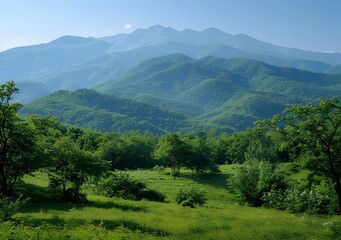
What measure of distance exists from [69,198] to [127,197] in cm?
975

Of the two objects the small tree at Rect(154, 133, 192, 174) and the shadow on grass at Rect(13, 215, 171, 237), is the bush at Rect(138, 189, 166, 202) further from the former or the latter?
the small tree at Rect(154, 133, 192, 174)

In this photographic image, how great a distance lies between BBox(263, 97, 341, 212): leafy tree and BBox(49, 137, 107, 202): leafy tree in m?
19.4

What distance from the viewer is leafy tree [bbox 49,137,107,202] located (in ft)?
128

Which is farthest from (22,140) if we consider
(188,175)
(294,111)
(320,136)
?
(188,175)

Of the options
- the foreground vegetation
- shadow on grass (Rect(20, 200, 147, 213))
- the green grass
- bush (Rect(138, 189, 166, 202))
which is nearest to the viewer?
the green grass

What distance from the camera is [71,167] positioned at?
39.3 meters

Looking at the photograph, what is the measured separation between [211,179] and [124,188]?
1378 inches

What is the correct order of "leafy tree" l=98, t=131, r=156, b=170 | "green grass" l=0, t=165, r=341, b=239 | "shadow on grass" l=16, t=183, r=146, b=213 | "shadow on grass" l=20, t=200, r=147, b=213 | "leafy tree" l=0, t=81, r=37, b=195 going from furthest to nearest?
"leafy tree" l=98, t=131, r=156, b=170, "leafy tree" l=0, t=81, r=37, b=195, "shadow on grass" l=16, t=183, r=146, b=213, "shadow on grass" l=20, t=200, r=147, b=213, "green grass" l=0, t=165, r=341, b=239

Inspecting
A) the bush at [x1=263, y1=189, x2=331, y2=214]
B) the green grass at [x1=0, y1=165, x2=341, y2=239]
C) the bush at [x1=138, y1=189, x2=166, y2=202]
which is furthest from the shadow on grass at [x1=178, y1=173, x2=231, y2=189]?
the green grass at [x1=0, y1=165, x2=341, y2=239]

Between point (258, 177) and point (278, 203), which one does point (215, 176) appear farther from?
point (278, 203)

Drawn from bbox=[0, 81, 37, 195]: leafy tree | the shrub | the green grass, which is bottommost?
the shrub

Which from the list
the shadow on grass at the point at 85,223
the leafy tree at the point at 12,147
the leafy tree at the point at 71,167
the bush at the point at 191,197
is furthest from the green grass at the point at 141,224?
the bush at the point at 191,197

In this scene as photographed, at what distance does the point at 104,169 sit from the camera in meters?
41.5

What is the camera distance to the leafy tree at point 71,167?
128ft
